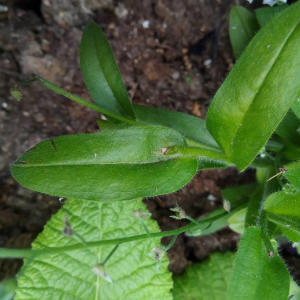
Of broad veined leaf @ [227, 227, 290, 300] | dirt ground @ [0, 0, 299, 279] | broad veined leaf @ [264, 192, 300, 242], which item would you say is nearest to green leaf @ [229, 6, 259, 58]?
dirt ground @ [0, 0, 299, 279]

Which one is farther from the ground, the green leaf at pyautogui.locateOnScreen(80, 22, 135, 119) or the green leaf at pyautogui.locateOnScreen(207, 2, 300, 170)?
the green leaf at pyautogui.locateOnScreen(207, 2, 300, 170)

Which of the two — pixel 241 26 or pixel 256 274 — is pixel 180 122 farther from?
pixel 256 274

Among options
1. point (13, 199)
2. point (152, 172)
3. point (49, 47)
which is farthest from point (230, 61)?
point (13, 199)

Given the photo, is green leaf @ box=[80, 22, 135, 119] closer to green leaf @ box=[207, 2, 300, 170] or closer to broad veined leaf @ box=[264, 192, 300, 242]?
green leaf @ box=[207, 2, 300, 170]

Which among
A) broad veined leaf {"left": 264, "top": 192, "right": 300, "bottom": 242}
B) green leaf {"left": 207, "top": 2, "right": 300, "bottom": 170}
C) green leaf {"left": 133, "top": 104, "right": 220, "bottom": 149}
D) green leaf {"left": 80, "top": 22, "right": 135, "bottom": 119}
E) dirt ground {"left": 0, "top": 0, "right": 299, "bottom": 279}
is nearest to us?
green leaf {"left": 207, "top": 2, "right": 300, "bottom": 170}

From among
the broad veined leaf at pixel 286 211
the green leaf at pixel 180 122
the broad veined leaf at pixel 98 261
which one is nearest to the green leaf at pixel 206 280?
the broad veined leaf at pixel 98 261

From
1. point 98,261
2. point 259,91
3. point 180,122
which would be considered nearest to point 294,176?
point 259,91

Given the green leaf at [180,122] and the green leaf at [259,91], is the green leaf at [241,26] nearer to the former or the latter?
the green leaf at [180,122]
